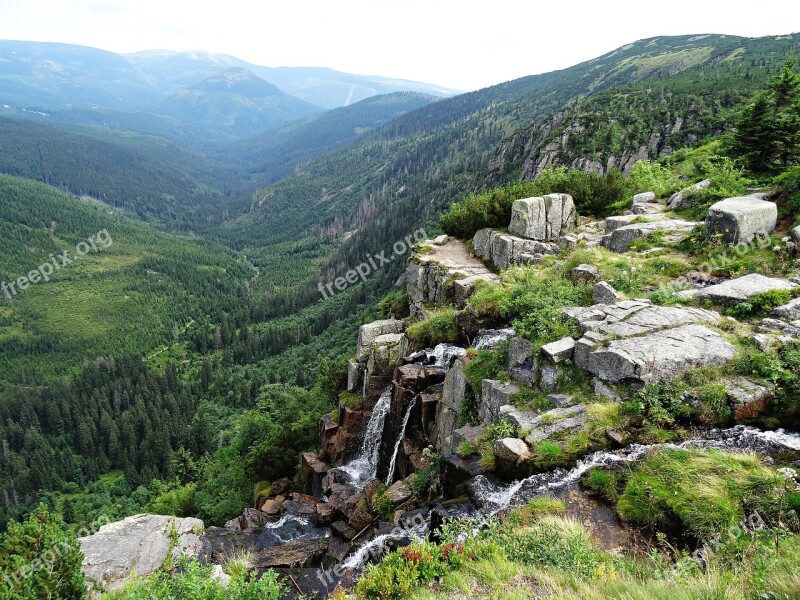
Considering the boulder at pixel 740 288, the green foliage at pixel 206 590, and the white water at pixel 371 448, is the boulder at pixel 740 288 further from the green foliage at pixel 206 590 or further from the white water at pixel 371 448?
the green foliage at pixel 206 590

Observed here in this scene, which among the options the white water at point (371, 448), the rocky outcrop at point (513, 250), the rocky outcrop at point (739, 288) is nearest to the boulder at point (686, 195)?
the rocky outcrop at point (513, 250)

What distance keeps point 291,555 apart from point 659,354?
15.3 m

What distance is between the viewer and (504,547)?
33.2 ft

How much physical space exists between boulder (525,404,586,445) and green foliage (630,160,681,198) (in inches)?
943

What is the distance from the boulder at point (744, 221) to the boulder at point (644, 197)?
1010 cm

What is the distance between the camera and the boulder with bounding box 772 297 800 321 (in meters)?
14.8

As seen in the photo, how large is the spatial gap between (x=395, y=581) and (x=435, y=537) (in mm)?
3312

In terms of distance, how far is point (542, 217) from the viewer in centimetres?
2941

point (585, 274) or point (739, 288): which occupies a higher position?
point (739, 288)

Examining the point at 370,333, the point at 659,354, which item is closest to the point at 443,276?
the point at 370,333

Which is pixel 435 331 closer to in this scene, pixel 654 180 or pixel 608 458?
pixel 608 458

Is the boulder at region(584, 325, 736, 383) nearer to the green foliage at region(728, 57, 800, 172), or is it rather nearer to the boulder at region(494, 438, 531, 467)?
the boulder at region(494, 438, 531, 467)

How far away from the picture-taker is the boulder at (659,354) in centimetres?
1394

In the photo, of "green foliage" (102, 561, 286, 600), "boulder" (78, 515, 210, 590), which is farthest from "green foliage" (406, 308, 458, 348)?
"green foliage" (102, 561, 286, 600)
